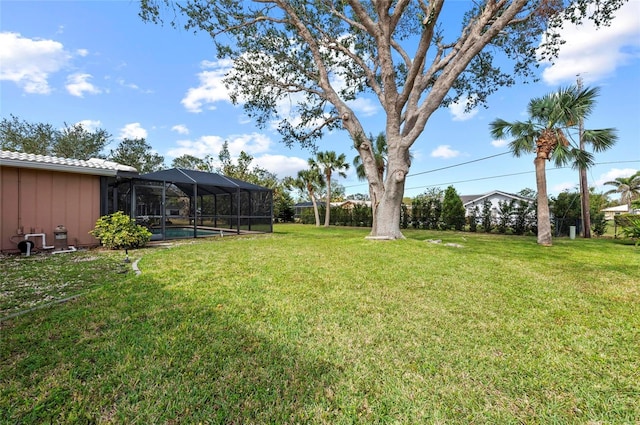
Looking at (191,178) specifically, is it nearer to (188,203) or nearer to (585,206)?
(188,203)

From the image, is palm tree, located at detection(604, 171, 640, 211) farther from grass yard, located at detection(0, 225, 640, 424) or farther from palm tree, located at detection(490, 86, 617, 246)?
grass yard, located at detection(0, 225, 640, 424)

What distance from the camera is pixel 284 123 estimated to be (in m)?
11.4

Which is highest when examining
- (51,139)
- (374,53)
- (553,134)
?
(374,53)

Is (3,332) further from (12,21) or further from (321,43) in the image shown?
(321,43)

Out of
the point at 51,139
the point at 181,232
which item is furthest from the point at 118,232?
the point at 51,139

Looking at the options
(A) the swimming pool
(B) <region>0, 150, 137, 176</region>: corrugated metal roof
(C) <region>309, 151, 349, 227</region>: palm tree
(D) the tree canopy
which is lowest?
(A) the swimming pool

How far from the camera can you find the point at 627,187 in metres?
23.6

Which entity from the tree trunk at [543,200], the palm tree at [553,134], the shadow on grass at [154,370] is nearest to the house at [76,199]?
the shadow on grass at [154,370]

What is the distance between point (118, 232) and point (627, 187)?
3638cm

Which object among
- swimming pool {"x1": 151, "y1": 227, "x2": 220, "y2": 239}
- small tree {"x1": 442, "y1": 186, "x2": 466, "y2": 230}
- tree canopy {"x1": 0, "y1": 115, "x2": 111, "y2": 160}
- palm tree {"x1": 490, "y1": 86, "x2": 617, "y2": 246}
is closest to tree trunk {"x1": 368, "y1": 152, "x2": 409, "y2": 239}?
palm tree {"x1": 490, "y1": 86, "x2": 617, "y2": 246}

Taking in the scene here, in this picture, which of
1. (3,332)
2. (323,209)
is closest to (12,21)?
(3,332)

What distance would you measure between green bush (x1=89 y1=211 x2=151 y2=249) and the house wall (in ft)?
1.49

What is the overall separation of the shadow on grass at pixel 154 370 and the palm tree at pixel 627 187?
29634 mm

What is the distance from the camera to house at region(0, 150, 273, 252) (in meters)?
6.50
